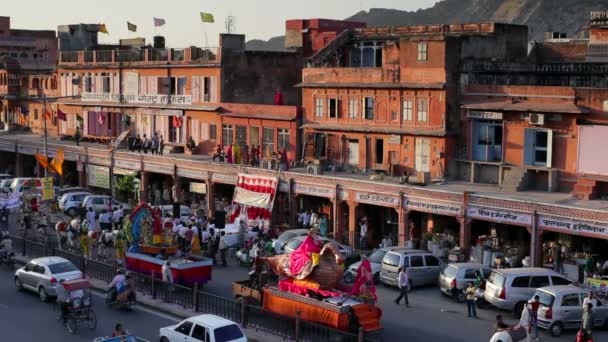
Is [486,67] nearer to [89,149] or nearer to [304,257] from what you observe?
[304,257]

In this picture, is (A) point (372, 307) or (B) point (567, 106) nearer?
(A) point (372, 307)

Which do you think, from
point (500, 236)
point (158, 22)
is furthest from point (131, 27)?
point (500, 236)

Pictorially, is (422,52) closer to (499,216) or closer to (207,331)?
(499,216)

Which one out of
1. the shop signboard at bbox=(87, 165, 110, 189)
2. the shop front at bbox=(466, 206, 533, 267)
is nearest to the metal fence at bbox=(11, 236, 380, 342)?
the shop front at bbox=(466, 206, 533, 267)

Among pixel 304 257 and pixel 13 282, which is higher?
pixel 304 257

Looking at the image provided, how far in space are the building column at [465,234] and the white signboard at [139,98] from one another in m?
24.6

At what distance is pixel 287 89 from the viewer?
58000 mm

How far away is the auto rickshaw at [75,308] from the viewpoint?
1077 inches

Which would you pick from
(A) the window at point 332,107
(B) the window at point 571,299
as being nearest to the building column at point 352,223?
(A) the window at point 332,107

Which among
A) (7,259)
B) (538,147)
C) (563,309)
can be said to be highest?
(538,147)

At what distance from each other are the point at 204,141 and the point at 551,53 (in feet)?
68.8

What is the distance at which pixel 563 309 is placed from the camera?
27.2m

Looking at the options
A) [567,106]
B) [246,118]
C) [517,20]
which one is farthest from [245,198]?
[517,20]

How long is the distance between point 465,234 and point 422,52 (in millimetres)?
9968
